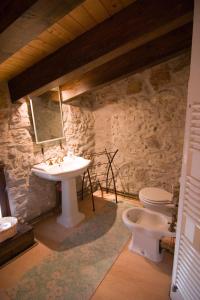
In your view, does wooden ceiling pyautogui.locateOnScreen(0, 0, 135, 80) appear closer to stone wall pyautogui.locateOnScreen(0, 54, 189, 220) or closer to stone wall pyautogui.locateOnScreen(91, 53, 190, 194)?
stone wall pyautogui.locateOnScreen(0, 54, 189, 220)

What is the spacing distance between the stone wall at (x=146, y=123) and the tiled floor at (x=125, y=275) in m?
1.30

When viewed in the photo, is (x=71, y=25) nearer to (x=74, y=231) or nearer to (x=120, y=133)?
(x=120, y=133)

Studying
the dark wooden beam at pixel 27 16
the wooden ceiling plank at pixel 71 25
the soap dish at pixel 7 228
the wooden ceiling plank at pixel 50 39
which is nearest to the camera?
the dark wooden beam at pixel 27 16

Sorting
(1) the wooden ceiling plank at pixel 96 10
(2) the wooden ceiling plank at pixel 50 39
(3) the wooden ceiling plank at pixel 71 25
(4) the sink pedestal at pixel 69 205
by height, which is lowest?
(4) the sink pedestal at pixel 69 205

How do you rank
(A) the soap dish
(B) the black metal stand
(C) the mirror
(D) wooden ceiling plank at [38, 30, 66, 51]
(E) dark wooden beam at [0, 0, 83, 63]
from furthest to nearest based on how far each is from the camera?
(B) the black metal stand < (C) the mirror < (A) the soap dish < (D) wooden ceiling plank at [38, 30, 66, 51] < (E) dark wooden beam at [0, 0, 83, 63]

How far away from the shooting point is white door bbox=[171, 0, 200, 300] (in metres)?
0.96

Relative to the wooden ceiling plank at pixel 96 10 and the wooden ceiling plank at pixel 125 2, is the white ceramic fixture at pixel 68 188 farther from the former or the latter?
the wooden ceiling plank at pixel 125 2

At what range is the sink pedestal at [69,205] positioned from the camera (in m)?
2.37

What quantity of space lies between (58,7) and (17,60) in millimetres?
882

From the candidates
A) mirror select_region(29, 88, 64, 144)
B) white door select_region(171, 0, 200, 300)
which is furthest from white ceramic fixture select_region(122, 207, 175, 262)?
mirror select_region(29, 88, 64, 144)

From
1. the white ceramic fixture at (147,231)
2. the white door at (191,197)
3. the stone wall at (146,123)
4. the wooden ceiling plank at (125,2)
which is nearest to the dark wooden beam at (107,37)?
the wooden ceiling plank at (125,2)

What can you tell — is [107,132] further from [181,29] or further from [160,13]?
[160,13]

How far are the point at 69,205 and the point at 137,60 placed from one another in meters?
2.14

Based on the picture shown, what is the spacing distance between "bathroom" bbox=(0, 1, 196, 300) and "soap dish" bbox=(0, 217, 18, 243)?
262 mm
